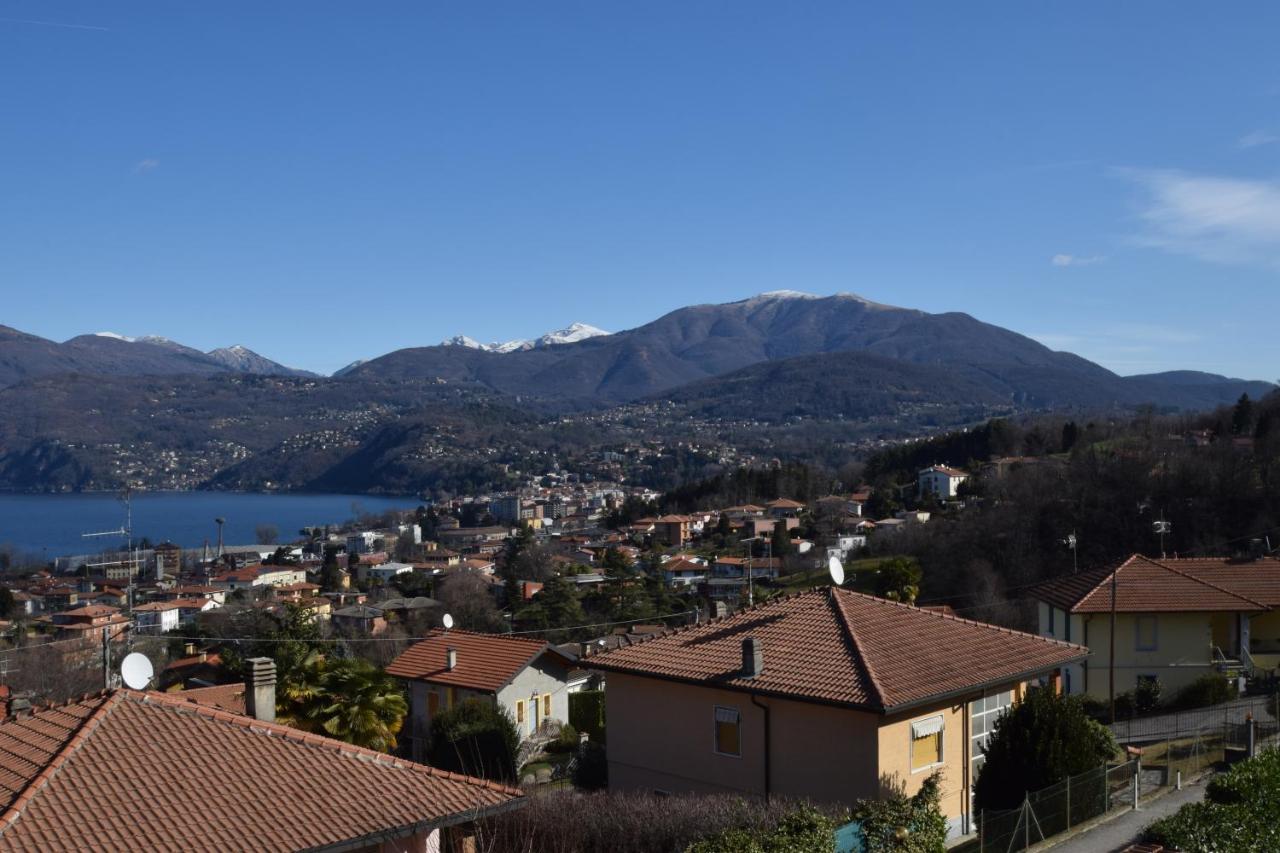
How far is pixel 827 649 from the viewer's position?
14.0m

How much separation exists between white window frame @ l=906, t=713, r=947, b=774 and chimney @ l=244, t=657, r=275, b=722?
7.23 metres

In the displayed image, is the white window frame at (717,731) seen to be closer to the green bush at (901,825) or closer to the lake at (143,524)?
the green bush at (901,825)

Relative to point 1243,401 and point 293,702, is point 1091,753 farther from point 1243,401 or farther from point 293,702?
point 1243,401

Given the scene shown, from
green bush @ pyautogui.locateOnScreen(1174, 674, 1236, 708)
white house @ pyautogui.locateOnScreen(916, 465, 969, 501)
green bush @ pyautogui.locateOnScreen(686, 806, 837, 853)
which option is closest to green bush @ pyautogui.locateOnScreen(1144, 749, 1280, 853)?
green bush @ pyautogui.locateOnScreen(686, 806, 837, 853)

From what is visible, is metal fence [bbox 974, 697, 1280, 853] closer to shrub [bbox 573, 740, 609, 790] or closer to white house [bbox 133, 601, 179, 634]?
shrub [bbox 573, 740, 609, 790]

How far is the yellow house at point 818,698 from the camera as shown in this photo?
42.0ft

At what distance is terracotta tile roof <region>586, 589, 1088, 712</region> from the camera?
13.1 meters

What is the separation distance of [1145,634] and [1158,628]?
0.93ft

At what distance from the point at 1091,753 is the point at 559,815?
6403 mm

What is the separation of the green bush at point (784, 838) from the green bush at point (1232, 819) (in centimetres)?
353

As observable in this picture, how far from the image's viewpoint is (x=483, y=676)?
2303cm

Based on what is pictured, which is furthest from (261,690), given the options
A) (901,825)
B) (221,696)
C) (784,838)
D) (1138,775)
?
(221,696)

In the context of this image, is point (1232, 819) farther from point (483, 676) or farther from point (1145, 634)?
point (483, 676)

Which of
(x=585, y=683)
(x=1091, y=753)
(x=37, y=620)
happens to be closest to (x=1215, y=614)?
(x=1091, y=753)
